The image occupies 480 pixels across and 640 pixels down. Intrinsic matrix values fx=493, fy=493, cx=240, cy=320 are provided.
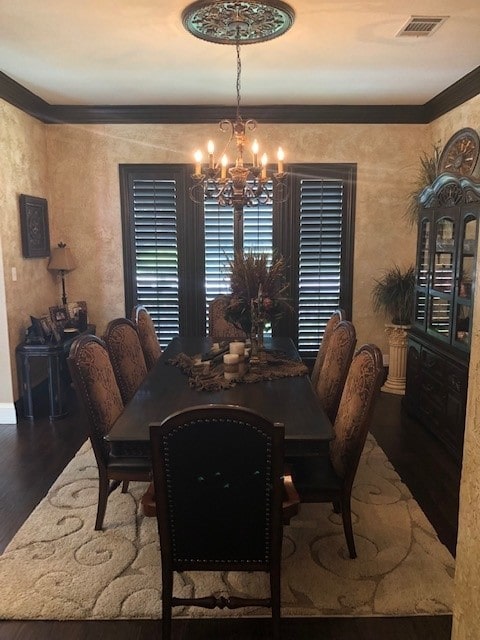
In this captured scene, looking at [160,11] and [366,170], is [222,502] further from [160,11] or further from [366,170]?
[366,170]

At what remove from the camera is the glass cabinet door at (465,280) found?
3.58 metres

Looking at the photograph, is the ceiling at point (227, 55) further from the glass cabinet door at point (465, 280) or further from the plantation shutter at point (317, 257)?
the glass cabinet door at point (465, 280)

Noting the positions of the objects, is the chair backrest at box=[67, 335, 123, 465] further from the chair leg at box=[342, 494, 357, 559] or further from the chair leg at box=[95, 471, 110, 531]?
the chair leg at box=[342, 494, 357, 559]

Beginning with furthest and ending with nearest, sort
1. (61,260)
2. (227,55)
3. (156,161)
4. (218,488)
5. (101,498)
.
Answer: (156,161)
(61,260)
(227,55)
(101,498)
(218,488)

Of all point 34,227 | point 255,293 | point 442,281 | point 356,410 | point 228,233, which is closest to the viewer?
point 356,410

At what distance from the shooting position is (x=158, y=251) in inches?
217

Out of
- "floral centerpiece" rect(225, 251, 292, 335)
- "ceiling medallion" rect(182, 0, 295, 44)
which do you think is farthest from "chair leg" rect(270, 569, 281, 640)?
"ceiling medallion" rect(182, 0, 295, 44)

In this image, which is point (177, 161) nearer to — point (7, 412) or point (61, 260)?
point (61, 260)

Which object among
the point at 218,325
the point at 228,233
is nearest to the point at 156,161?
the point at 228,233

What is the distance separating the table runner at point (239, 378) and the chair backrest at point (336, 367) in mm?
165

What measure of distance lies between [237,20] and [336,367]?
213 cm

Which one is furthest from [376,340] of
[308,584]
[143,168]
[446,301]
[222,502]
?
[222,502]

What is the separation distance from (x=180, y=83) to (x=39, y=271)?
90.9 inches

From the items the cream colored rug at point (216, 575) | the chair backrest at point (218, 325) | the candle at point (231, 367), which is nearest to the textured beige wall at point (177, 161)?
the chair backrest at point (218, 325)
